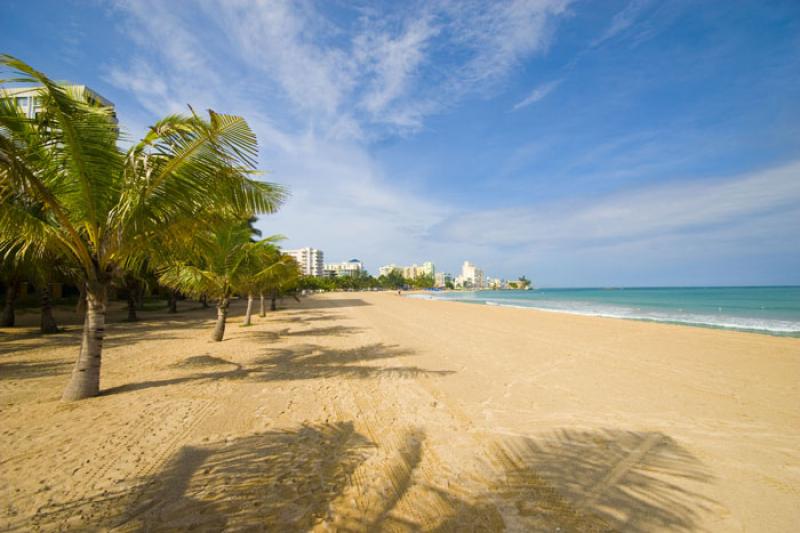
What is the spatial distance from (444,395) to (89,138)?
254 inches

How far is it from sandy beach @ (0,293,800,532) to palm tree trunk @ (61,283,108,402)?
28cm

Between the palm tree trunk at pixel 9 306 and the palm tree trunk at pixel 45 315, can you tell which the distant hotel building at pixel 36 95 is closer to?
the palm tree trunk at pixel 45 315

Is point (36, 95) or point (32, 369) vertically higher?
point (36, 95)

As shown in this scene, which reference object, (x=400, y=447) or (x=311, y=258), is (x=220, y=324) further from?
(x=311, y=258)

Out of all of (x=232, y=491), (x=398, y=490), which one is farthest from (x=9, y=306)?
(x=398, y=490)

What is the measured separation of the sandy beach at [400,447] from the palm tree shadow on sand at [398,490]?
2cm

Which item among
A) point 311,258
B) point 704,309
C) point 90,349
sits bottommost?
point 704,309

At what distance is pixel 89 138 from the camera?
434cm

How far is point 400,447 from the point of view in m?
3.82

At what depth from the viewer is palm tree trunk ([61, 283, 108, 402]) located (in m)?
5.02

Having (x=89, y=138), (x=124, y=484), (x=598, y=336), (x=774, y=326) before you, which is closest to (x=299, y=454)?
(x=124, y=484)

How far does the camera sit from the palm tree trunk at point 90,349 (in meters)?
5.02

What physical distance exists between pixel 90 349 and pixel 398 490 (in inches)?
207

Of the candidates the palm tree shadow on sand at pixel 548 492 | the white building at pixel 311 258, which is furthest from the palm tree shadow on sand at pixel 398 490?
the white building at pixel 311 258
